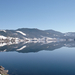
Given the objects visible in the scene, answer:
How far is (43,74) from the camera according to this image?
34.2ft

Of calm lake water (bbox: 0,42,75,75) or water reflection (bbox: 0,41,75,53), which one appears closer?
calm lake water (bbox: 0,42,75,75)

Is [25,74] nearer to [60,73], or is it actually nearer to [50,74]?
[50,74]

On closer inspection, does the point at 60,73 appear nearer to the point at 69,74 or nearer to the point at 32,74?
the point at 69,74

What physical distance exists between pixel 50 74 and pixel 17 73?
336 cm

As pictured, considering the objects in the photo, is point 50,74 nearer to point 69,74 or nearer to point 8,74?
point 69,74

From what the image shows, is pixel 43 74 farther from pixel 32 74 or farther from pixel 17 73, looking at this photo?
pixel 17 73

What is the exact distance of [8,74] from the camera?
1036 centimetres

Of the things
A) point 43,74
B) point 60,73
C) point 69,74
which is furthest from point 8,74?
point 69,74

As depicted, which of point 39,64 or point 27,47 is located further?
point 27,47

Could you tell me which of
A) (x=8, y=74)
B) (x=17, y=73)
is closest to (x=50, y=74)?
(x=17, y=73)

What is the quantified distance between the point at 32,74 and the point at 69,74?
3709 mm

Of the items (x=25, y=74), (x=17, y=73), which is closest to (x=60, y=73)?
(x=25, y=74)

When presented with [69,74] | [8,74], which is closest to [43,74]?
[69,74]

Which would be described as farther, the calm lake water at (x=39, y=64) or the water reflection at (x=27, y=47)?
the water reflection at (x=27, y=47)
